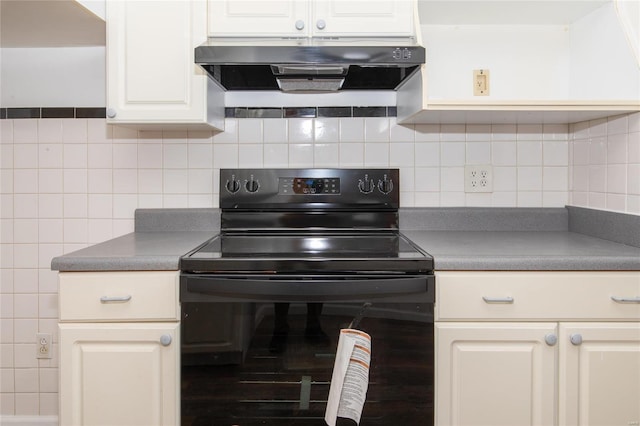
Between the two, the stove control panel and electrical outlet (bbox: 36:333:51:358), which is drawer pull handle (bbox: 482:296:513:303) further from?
electrical outlet (bbox: 36:333:51:358)

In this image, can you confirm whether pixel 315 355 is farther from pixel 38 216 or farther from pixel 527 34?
pixel 527 34

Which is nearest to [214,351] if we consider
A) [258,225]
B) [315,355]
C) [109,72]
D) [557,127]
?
[315,355]

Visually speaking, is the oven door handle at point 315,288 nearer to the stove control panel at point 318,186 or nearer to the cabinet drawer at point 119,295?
the cabinet drawer at point 119,295

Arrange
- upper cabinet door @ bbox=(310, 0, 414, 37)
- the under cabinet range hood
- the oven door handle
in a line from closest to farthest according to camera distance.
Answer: the oven door handle, the under cabinet range hood, upper cabinet door @ bbox=(310, 0, 414, 37)

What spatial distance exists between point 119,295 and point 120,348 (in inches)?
5.9

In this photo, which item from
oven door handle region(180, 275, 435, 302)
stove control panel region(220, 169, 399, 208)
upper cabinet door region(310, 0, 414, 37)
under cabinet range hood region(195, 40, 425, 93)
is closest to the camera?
oven door handle region(180, 275, 435, 302)

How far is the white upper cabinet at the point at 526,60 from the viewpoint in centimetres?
172

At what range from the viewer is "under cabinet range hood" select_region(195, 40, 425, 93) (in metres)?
1.64

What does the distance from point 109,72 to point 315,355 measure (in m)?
1.16

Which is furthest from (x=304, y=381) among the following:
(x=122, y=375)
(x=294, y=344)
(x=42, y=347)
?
(x=42, y=347)

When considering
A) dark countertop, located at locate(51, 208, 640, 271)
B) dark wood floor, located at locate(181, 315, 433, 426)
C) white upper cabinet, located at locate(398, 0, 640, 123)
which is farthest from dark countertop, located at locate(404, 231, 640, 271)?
white upper cabinet, located at locate(398, 0, 640, 123)

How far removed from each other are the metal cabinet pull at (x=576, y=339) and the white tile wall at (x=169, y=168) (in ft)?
2.50

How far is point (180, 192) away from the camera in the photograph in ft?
7.03

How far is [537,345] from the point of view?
58.9 inches
